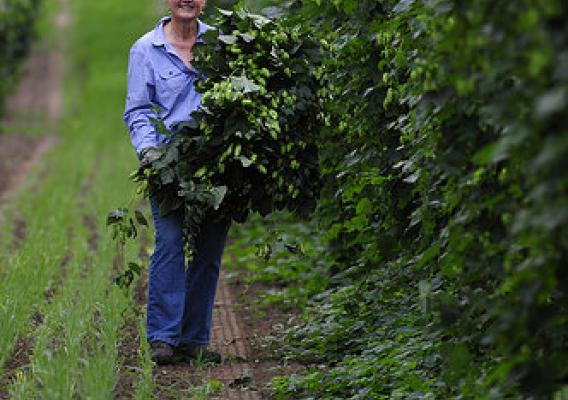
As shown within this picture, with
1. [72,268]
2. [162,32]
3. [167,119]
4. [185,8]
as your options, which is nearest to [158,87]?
[167,119]

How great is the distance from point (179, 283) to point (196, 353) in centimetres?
47

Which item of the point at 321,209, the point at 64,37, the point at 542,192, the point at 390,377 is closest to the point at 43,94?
the point at 64,37

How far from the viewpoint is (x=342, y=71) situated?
739 cm

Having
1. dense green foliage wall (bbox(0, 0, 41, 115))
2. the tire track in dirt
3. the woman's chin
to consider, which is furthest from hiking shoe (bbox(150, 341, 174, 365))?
dense green foliage wall (bbox(0, 0, 41, 115))

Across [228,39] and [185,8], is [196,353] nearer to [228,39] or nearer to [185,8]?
[228,39]

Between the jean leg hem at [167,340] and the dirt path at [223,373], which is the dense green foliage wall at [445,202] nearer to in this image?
the dirt path at [223,373]

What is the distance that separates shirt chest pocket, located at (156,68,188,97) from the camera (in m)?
7.21

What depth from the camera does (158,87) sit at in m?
7.25

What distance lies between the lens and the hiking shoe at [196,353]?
24.2 ft

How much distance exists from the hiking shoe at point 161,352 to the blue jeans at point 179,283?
3cm

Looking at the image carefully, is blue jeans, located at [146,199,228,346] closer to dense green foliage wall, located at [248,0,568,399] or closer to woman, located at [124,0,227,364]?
woman, located at [124,0,227,364]

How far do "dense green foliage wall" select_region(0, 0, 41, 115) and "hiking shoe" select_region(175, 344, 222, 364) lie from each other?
1465cm

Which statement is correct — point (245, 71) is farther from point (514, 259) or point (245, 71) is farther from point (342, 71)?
point (514, 259)

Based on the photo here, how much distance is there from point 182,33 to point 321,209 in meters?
1.95
